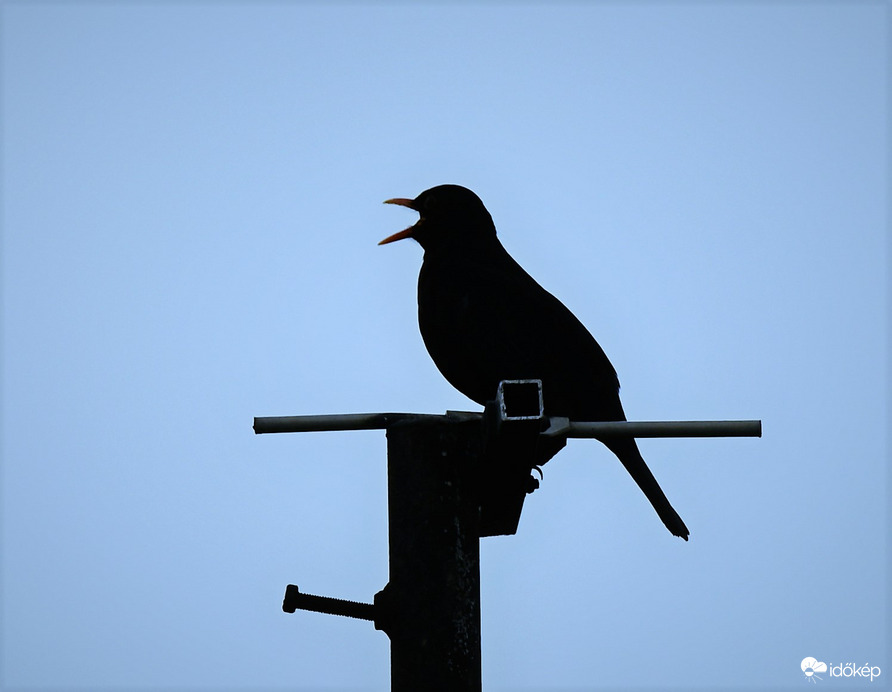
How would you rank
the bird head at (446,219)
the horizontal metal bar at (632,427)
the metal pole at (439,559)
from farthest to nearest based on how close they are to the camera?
the bird head at (446,219) < the metal pole at (439,559) < the horizontal metal bar at (632,427)

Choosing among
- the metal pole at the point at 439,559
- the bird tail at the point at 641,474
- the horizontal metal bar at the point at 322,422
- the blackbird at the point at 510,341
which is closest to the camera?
the metal pole at the point at 439,559

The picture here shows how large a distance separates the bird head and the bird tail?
3.65ft

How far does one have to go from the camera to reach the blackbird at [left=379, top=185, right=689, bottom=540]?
3.87 meters

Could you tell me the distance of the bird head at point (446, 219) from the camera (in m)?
4.38

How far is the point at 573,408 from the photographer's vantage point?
12.9 feet

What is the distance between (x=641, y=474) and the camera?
377 cm

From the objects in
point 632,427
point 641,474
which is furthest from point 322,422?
point 641,474

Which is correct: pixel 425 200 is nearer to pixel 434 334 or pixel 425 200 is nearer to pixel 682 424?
pixel 434 334

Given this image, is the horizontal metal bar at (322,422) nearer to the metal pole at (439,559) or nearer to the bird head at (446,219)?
the metal pole at (439,559)

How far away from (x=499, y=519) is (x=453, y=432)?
24 cm

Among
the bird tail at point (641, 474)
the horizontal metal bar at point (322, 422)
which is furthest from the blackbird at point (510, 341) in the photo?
the horizontal metal bar at point (322, 422)

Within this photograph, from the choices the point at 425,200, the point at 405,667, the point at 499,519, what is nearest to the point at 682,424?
the point at 499,519

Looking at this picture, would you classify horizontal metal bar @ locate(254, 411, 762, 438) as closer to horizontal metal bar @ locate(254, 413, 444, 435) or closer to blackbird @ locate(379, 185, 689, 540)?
horizontal metal bar @ locate(254, 413, 444, 435)

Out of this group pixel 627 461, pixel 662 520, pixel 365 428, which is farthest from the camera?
pixel 627 461
